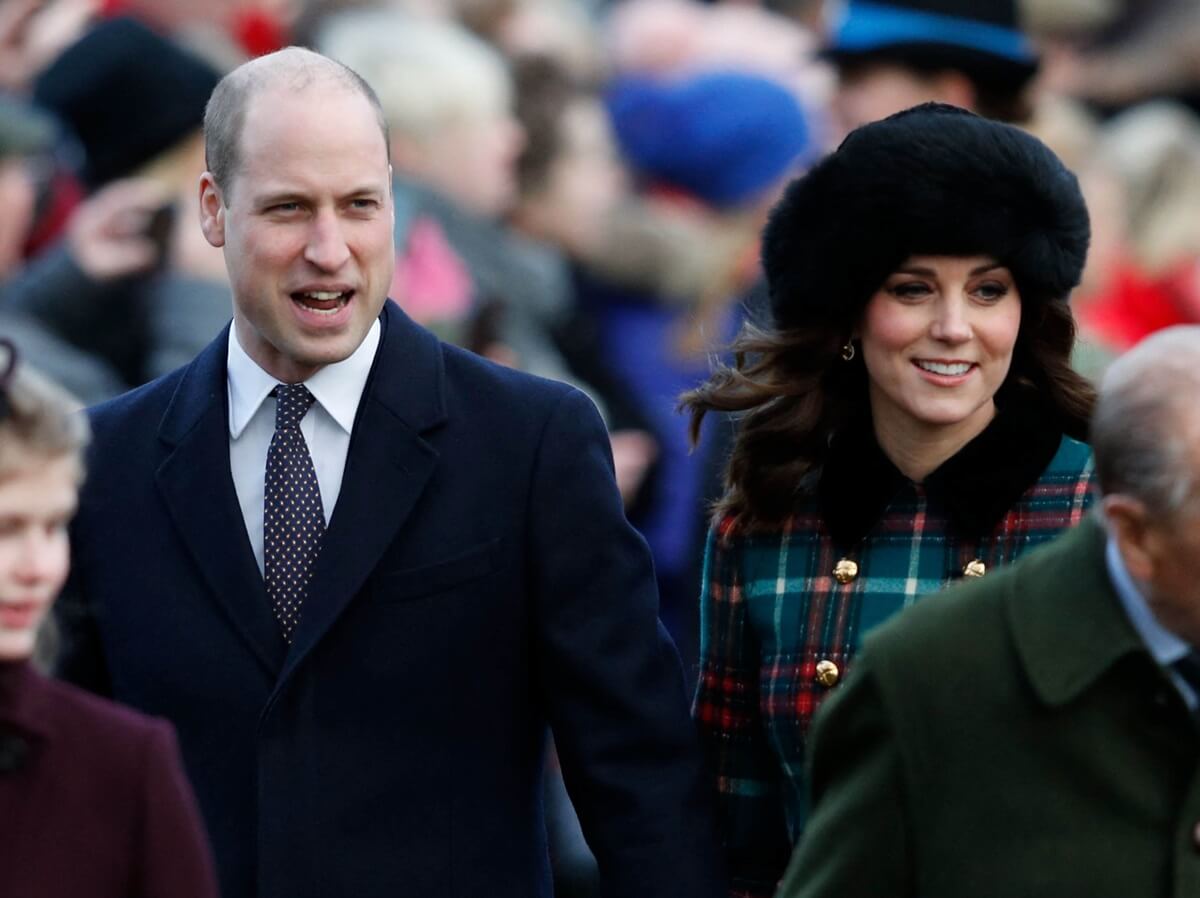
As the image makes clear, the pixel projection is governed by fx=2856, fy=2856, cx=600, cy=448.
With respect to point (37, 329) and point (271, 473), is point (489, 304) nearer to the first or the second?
point (37, 329)

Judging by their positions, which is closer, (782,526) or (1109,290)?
(782,526)

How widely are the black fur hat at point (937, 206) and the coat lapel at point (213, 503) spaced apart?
3.30 feet

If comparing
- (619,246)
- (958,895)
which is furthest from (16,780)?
(619,246)

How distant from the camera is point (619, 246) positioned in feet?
26.3

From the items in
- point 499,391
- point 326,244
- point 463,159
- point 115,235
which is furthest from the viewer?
point 463,159

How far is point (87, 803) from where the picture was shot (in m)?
3.73

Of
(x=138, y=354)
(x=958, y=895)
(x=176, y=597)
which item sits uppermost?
(x=138, y=354)

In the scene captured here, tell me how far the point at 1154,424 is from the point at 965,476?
3.31 feet

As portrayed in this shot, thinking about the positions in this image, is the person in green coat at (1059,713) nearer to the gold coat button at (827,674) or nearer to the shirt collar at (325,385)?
the gold coat button at (827,674)

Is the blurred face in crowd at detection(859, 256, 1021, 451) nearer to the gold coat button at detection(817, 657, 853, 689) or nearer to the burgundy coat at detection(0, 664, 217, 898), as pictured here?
the gold coat button at detection(817, 657, 853, 689)

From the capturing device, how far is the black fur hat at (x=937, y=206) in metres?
4.55

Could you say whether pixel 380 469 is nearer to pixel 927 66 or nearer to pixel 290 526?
pixel 290 526

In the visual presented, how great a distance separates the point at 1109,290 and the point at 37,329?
442cm

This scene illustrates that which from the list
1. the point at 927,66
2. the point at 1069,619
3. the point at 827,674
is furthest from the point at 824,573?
the point at 927,66
